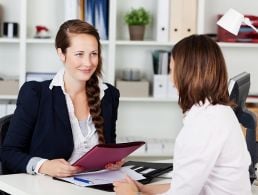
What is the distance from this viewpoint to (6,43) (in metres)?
3.89

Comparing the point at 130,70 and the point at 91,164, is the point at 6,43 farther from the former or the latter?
the point at 91,164

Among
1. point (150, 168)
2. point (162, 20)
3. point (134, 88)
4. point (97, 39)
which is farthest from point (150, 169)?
point (162, 20)

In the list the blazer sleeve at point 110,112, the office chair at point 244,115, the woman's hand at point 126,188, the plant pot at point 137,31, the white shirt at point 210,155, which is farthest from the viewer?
the plant pot at point 137,31

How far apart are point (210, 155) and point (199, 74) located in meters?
0.23

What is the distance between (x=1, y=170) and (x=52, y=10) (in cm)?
196

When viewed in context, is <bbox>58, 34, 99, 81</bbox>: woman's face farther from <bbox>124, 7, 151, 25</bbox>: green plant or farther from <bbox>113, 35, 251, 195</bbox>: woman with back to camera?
<bbox>124, 7, 151, 25</bbox>: green plant

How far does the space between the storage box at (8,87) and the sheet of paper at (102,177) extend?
5.87 ft

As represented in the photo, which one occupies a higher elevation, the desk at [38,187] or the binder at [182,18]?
the binder at [182,18]

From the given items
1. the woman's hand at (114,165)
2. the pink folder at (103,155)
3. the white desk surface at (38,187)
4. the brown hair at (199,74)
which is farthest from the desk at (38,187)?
the brown hair at (199,74)

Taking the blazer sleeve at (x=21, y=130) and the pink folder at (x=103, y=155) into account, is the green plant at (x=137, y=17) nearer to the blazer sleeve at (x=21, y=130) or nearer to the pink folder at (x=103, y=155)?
the blazer sleeve at (x=21, y=130)

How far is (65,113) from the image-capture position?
7.30 feet

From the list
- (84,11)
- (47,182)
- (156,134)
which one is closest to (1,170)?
(47,182)

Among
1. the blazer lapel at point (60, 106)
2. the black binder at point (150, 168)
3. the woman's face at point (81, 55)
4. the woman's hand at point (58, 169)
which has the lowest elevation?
the black binder at point (150, 168)

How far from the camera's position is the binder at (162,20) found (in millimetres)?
3714
